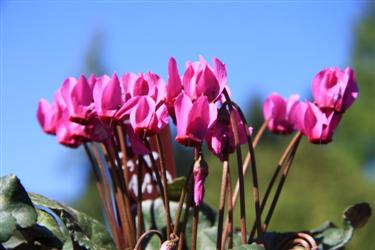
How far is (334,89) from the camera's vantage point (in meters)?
1.55

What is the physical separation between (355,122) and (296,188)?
31.9 ft

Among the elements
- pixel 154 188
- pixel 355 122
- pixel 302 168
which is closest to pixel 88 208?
pixel 355 122

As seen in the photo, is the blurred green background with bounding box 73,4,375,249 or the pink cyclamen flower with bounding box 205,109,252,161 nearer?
the pink cyclamen flower with bounding box 205,109,252,161

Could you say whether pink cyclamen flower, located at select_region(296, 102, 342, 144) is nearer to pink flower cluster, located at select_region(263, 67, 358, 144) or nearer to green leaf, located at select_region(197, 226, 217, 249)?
pink flower cluster, located at select_region(263, 67, 358, 144)

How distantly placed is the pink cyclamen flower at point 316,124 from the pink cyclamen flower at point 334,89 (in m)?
0.02

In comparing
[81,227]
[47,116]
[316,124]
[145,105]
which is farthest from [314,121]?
[47,116]

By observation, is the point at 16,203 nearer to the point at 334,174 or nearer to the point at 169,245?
the point at 169,245

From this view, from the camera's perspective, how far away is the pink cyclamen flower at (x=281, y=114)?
1.80 metres

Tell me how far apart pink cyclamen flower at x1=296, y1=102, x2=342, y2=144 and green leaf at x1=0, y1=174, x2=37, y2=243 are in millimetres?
566

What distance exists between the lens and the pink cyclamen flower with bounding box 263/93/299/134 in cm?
180

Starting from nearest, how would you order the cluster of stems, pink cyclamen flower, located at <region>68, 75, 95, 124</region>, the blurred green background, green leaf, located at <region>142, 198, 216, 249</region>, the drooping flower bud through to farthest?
1. the drooping flower bud
2. the cluster of stems
3. pink cyclamen flower, located at <region>68, 75, 95, 124</region>
4. green leaf, located at <region>142, 198, 216, 249</region>
5. the blurred green background

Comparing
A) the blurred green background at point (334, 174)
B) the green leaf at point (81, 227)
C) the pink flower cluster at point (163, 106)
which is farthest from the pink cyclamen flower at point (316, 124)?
the blurred green background at point (334, 174)

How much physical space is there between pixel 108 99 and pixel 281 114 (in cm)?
57

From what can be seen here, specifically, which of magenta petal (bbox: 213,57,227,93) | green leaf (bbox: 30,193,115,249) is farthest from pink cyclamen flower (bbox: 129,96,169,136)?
green leaf (bbox: 30,193,115,249)
